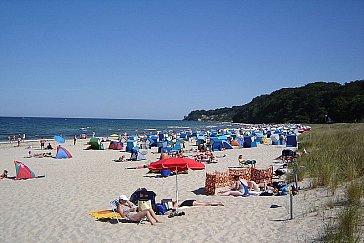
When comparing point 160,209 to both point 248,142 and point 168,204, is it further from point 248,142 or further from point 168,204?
point 248,142

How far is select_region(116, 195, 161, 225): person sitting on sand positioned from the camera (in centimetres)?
737

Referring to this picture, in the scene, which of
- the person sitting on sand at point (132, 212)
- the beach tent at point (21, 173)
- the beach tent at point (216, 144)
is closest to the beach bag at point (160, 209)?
the person sitting on sand at point (132, 212)

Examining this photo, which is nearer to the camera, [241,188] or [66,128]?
[241,188]

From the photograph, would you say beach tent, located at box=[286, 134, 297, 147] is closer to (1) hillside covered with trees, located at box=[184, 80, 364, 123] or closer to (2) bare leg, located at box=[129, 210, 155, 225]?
(2) bare leg, located at box=[129, 210, 155, 225]

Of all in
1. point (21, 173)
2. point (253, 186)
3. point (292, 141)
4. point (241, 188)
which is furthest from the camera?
point (292, 141)

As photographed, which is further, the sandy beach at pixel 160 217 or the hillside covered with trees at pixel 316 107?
the hillside covered with trees at pixel 316 107

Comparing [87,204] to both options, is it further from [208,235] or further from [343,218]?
[343,218]

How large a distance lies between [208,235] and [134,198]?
2.45m

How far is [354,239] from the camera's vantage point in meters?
4.75

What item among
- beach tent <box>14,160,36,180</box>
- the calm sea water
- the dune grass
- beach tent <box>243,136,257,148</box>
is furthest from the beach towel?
the calm sea water

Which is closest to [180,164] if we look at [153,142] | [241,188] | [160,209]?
[241,188]

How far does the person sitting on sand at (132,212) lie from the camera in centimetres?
737

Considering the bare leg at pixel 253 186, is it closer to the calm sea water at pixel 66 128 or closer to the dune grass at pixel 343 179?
the dune grass at pixel 343 179

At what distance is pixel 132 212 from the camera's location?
7.64 metres
